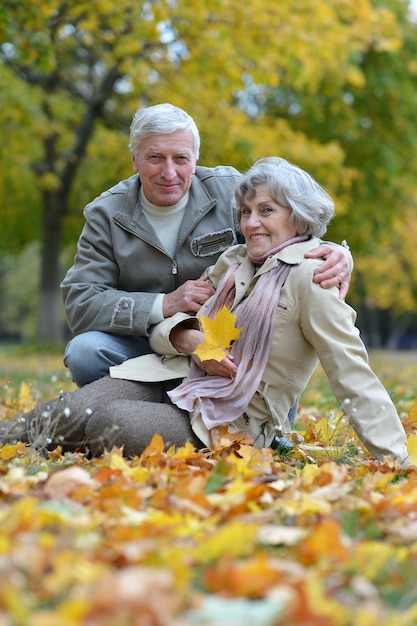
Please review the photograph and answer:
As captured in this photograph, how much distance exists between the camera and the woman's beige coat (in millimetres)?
3439

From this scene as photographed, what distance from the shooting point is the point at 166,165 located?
4062 mm

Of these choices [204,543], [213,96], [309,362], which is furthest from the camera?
[213,96]

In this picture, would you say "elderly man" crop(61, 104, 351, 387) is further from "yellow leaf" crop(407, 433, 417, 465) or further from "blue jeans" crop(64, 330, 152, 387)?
"yellow leaf" crop(407, 433, 417, 465)

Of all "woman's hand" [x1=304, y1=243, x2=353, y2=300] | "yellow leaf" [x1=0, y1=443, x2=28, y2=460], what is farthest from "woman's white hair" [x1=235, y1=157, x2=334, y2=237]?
"yellow leaf" [x1=0, y1=443, x2=28, y2=460]

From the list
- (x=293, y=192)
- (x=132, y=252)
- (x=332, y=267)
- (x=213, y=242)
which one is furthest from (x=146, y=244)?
(x=332, y=267)

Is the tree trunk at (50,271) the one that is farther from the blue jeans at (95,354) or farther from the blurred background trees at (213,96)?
the blue jeans at (95,354)

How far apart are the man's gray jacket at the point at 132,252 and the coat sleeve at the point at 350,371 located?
0.81 m

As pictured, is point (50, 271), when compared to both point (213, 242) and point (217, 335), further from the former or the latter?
point (217, 335)

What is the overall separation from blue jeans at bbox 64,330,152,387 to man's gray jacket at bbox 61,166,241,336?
60mm

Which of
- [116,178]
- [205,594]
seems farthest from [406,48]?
[205,594]

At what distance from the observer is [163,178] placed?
13.5ft

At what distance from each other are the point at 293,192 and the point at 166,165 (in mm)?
720

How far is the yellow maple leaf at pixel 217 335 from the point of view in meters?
3.56

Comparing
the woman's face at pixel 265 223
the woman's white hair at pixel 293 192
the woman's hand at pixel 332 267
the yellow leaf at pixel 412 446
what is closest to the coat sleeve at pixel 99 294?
the woman's face at pixel 265 223
